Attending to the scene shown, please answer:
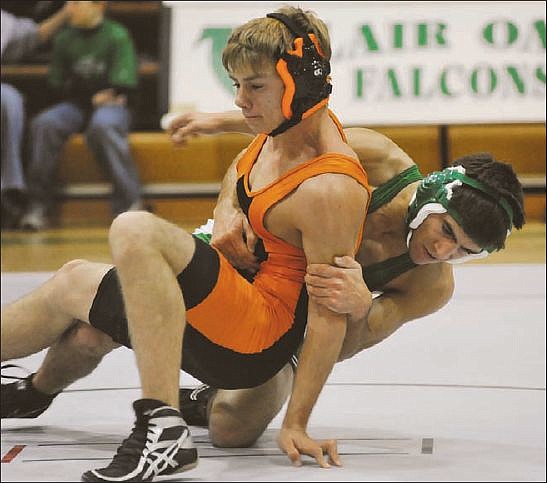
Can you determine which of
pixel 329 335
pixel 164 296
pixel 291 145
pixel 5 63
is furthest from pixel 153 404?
pixel 5 63

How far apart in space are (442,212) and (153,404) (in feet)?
2.52

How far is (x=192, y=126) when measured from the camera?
3.06 meters

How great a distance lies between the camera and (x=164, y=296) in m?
2.39

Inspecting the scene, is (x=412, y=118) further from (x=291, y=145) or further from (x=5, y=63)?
(x=291, y=145)

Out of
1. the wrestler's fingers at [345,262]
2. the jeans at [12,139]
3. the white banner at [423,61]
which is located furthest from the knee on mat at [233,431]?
the jeans at [12,139]

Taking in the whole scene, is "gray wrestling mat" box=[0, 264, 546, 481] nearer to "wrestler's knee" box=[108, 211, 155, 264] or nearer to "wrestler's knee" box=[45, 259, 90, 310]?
"wrestler's knee" box=[45, 259, 90, 310]

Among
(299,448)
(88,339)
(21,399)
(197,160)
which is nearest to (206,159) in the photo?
(197,160)

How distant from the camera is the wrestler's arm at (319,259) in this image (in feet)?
8.11

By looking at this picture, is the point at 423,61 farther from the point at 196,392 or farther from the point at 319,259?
the point at 319,259

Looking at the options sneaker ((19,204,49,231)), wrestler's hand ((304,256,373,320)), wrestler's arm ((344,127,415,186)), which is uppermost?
wrestler's arm ((344,127,415,186))

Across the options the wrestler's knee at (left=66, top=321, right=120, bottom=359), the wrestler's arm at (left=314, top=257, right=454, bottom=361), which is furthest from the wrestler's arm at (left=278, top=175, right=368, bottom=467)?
the wrestler's knee at (left=66, top=321, right=120, bottom=359)

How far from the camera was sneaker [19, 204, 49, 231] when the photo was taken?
757cm

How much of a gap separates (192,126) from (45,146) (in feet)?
15.2

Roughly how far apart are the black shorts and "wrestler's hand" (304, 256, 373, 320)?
0.59 ft
